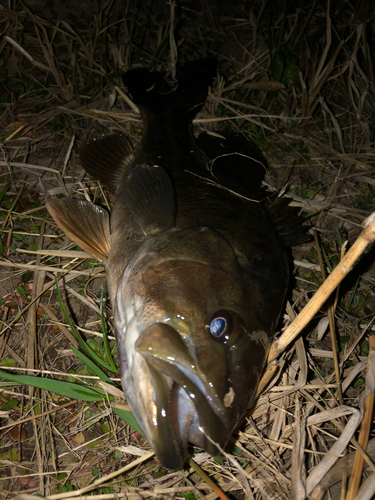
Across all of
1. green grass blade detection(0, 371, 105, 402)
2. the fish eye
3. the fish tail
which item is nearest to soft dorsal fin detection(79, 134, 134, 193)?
the fish tail

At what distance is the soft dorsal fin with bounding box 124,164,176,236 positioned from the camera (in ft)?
7.28

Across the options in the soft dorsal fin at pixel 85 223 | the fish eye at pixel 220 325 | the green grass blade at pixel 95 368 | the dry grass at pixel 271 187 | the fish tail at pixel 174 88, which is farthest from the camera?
the fish tail at pixel 174 88

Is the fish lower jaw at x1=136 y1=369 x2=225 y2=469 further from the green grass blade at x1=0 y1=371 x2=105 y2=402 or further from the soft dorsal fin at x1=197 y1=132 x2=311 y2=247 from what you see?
the soft dorsal fin at x1=197 y1=132 x2=311 y2=247

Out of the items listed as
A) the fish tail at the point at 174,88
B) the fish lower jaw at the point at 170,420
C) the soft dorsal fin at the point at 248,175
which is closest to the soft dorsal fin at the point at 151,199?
the soft dorsal fin at the point at 248,175

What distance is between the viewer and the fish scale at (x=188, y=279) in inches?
61.3

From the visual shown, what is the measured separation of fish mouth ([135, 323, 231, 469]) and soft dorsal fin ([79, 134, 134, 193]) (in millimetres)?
2000

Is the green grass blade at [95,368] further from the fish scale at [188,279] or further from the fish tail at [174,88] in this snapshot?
the fish tail at [174,88]

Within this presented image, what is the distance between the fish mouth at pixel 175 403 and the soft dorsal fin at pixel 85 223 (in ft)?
3.92

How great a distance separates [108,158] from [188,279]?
1.87 m

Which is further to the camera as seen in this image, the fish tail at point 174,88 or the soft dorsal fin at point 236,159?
the fish tail at point 174,88

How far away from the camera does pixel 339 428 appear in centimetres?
236

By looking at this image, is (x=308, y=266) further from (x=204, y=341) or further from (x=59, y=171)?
(x=59, y=171)

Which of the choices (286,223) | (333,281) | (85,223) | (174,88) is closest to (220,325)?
(333,281)

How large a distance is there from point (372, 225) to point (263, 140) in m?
2.81
